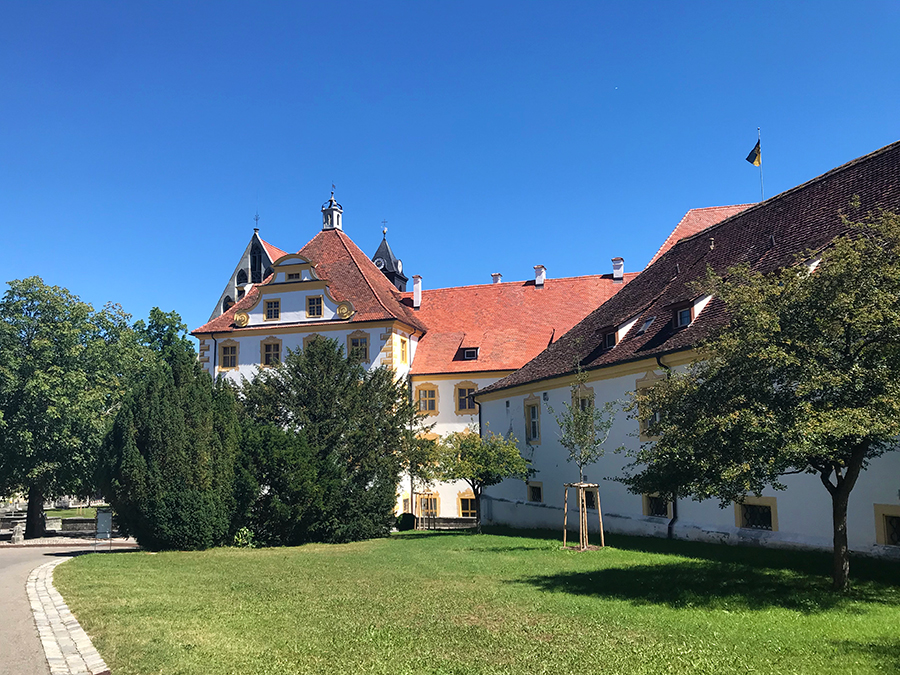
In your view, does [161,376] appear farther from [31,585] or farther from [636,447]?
[636,447]

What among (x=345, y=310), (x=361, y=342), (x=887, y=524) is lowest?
(x=887, y=524)

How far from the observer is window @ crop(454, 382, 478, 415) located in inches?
1545

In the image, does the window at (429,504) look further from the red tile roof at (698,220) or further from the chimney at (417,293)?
the red tile roof at (698,220)

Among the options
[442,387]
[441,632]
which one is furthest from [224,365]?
[441,632]

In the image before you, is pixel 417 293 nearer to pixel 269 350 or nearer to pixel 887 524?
pixel 269 350

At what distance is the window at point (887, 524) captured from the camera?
1418 centimetres

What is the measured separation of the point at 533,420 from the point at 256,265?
32.6 meters

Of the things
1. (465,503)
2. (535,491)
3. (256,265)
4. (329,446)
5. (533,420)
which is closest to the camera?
(329,446)

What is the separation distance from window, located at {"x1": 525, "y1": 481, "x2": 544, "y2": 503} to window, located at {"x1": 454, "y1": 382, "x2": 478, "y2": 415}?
943 cm

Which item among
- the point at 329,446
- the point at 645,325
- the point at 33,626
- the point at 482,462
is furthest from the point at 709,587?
the point at 329,446

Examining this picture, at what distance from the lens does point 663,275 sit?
85.5ft

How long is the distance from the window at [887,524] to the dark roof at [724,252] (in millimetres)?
5337

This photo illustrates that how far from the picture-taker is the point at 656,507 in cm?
2152

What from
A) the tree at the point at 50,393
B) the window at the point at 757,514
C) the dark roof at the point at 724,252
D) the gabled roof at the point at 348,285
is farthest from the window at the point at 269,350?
the window at the point at 757,514
